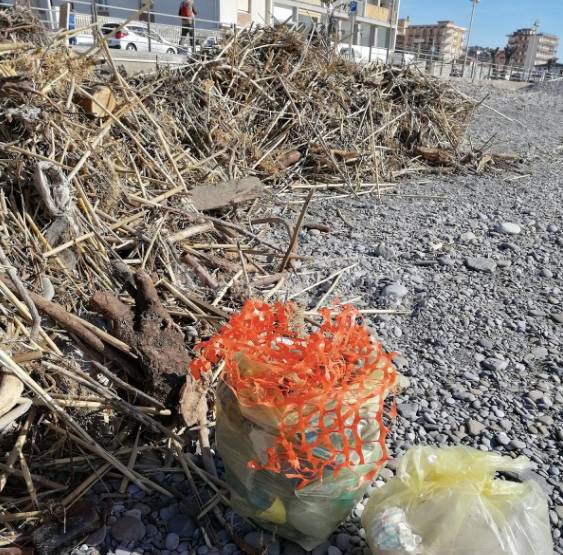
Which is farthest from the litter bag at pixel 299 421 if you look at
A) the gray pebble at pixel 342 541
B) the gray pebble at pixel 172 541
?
the gray pebble at pixel 172 541

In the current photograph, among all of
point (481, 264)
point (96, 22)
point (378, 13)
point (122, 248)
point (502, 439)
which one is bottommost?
point (502, 439)

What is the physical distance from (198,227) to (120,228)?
0.59 metres

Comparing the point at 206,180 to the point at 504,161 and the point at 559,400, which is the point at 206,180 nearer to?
the point at 559,400

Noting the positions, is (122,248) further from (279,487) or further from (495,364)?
(495,364)

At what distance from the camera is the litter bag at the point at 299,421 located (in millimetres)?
1447

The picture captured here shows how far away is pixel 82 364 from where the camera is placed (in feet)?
7.64

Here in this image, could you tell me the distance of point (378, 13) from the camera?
168ft

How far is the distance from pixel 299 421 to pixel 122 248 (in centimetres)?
221

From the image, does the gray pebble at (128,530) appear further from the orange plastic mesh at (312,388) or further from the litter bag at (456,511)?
the litter bag at (456,511)

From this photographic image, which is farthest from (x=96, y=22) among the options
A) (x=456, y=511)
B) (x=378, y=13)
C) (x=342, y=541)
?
(x=378, y=13)

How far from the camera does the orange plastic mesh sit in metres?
1.43

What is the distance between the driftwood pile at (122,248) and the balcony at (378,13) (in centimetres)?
5036

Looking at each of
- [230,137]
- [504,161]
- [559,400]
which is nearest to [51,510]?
[559,400]

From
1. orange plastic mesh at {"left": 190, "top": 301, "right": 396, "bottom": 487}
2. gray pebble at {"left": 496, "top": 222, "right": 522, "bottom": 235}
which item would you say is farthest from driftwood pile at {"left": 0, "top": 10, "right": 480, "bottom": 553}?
gray pebble at {"left": 496, "top": 222, "right": 522, "bottom": 235}
